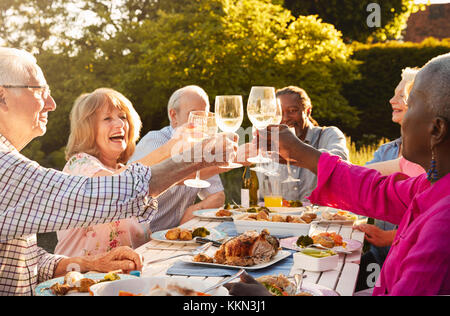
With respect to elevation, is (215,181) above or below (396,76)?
below

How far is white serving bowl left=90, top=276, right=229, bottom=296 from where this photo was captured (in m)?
1.50

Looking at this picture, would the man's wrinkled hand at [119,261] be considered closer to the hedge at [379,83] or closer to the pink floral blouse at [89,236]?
the pink floral blouse at [89,236]

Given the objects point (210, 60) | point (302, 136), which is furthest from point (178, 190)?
point (210, 60)

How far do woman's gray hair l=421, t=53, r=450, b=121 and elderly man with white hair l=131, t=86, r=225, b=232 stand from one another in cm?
283

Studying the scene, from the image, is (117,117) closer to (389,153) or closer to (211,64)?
(389,153)

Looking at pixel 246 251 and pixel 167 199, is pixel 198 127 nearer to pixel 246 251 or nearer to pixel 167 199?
pixel 246 251

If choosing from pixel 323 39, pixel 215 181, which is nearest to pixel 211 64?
pixel 323 39

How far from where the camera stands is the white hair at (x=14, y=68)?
7.14ft

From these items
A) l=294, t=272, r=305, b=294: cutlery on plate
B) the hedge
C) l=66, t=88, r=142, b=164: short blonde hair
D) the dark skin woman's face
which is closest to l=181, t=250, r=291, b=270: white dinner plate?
l=294, t=272, r=305, b=294: cutlery on plate

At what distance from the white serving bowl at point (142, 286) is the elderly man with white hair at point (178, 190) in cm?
272

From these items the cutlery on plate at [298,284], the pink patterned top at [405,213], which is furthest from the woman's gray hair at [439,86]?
the cutlery on plate at [298,284]

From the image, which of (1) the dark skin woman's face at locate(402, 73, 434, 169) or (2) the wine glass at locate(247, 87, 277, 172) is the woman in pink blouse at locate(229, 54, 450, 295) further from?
(2) the wine glass at locate(247, 87, 277, 172)

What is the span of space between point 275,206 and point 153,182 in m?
2.17

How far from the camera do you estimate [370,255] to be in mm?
4238
